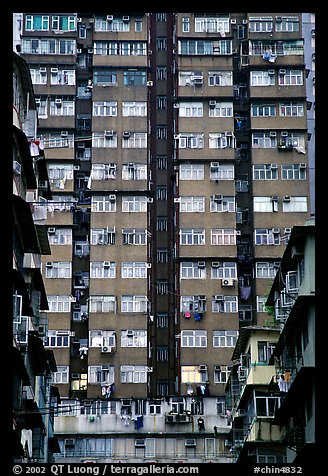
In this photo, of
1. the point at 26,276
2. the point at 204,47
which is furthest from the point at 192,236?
the point at 26,276

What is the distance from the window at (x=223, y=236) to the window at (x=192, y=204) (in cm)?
111

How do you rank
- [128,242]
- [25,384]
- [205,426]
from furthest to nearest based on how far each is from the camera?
[128,242] → [205,426] → [25,384]

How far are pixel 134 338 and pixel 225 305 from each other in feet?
12.9

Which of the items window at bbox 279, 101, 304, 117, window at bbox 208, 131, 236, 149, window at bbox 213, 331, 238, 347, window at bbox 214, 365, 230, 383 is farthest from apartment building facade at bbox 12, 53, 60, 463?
window at bbox 279, 101, 304, 117

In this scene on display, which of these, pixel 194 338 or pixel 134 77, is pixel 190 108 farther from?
pixel 194 338

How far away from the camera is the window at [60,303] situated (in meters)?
42.7

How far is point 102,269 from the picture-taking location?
1697 inches

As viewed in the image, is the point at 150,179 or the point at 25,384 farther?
the point at 150,179

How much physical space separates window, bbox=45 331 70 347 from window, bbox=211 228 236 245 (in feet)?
23.5
